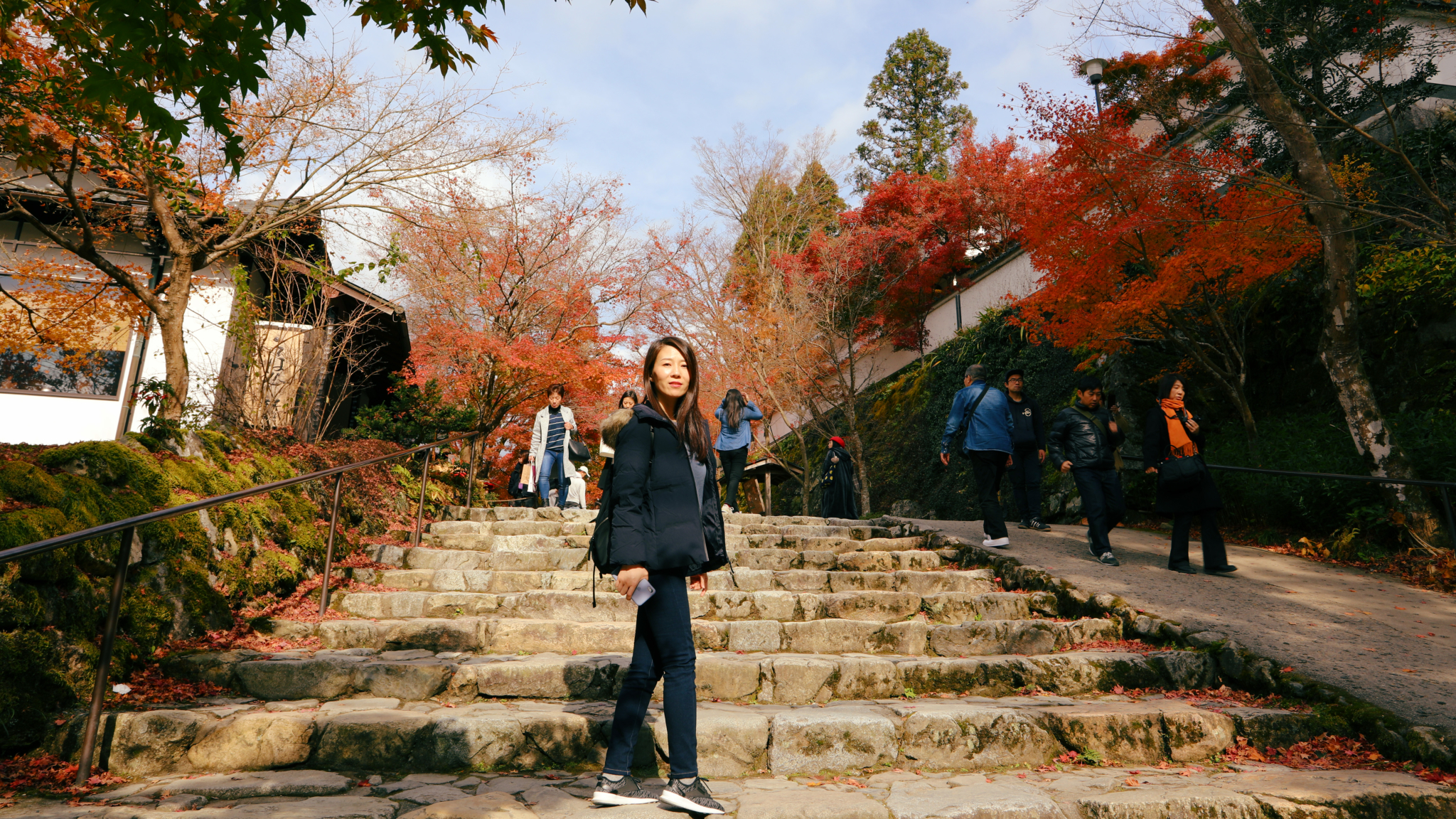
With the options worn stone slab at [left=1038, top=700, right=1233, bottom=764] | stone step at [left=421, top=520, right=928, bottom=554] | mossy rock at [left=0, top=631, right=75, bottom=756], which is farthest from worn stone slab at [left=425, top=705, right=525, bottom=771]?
stone step at [left=421, top=520, right=928, bottom=554]

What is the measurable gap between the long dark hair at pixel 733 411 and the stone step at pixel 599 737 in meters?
5.52

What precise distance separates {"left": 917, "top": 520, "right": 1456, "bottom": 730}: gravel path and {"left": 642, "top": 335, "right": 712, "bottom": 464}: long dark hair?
3549 millimetres

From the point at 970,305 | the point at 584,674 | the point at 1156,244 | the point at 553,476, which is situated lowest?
the point at 584,674

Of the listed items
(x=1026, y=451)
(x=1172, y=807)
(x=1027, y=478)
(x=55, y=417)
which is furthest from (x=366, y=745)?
(x=55, y=417)

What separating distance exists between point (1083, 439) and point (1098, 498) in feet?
1.75

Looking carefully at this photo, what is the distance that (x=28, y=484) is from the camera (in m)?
3.65

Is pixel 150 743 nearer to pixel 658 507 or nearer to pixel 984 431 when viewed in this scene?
pixel 658 507

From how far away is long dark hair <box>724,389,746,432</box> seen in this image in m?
9.01

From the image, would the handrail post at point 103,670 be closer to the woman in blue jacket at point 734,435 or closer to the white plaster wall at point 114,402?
the woman in blue jacket at point 734,435

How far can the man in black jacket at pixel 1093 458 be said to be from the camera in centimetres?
628

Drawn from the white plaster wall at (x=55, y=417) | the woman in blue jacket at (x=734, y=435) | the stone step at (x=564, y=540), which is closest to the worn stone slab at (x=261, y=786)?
the stone step at (x=564, y=540)

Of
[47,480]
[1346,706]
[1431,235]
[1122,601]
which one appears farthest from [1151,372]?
[47,480]

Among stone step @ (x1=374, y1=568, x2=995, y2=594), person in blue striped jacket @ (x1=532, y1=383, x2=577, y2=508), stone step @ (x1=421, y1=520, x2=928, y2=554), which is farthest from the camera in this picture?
person in blue striped jacket @ (x1=532, y1=383, x2=577, y2=508)

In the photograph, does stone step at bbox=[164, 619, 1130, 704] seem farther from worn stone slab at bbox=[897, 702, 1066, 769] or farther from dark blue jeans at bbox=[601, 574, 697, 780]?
dark blue jeans at bbox=[601, 574, 697, 780]
